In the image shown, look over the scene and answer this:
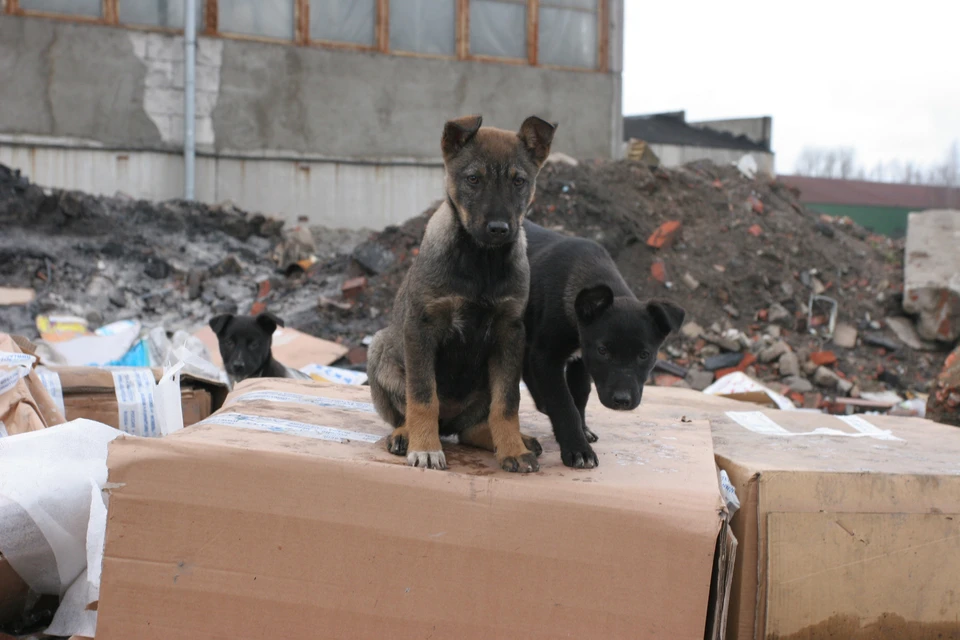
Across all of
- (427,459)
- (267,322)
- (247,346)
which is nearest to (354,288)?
(267,322)

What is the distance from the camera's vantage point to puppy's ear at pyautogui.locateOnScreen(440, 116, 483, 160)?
3260 millimetres

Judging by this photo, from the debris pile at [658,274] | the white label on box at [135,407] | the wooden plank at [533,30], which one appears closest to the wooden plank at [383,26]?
the wooden plank at [533,30]

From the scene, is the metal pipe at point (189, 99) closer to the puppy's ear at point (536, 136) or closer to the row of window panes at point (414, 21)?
the row of window panes at point (414, 21)

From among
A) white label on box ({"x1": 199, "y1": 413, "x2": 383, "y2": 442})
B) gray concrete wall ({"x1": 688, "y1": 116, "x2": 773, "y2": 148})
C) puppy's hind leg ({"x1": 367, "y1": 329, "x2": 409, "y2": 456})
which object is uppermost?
gray concrete wall ({"x1": 688, "y1": 116, "x2": 773, "y2": 148})

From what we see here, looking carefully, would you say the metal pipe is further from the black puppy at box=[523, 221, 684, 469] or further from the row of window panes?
the black puppy at box=[523, 221, 684, 469]

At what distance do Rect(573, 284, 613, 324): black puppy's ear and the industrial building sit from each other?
45.1 feet

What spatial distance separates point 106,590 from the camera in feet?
8.49

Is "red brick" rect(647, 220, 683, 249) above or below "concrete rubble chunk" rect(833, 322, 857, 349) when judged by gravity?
above

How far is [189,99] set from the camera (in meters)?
16.0

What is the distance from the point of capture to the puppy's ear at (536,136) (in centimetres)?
336

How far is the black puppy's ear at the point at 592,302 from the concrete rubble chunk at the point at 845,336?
784 cm

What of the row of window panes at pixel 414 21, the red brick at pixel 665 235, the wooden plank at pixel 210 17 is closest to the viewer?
the red brick at pixel 665 235

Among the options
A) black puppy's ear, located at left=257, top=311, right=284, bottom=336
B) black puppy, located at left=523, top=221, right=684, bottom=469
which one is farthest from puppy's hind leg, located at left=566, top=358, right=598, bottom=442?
black puppy's ear, located at left=257, top=311, right=284, bottom=336

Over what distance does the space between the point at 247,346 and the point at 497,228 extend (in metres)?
3.79
